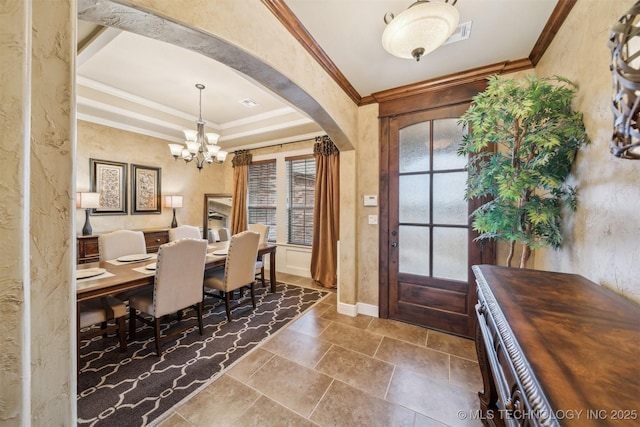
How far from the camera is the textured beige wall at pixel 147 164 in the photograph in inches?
133

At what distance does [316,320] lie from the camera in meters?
2.66

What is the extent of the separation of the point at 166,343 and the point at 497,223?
9.84 feet

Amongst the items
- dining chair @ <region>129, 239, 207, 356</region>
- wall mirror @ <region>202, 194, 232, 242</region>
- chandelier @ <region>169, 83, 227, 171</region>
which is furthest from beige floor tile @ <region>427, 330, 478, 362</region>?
wall mirror @ <region>202, 194, 232, 242</region>

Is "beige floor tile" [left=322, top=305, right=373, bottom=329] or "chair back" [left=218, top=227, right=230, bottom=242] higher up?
"chair back" [left=218, top=227, right=230, bottom=242]

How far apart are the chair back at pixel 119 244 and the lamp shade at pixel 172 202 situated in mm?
1361

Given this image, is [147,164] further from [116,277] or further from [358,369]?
[358,369]

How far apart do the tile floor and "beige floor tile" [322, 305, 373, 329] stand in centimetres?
13

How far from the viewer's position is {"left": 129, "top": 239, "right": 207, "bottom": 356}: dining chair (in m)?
1.97

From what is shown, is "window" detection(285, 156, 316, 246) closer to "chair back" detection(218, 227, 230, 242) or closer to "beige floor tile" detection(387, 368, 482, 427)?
"chair back" detection(218, 227, 230, 242)

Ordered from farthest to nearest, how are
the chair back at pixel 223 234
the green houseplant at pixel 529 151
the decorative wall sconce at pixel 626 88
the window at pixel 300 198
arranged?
the chair back at pixel 223 234, the window at pixel 300 198, the green houseplant at pixel 529 151, the decorative wall sconce at pixel 626 88

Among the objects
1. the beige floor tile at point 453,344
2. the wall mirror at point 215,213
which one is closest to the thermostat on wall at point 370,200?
the beige floor tile at point 453,344

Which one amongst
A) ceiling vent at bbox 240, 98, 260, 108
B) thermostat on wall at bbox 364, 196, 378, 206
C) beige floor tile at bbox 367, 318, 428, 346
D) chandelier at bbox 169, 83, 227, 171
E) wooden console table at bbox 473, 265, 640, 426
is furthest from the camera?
ceiling vent at bbox 240, 98, 260, 108

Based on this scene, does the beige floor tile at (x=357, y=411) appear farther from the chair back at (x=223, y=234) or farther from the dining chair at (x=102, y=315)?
the chair back at (x=223, y=234)

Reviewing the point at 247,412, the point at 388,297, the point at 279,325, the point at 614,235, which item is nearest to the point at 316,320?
the point at 279,325
